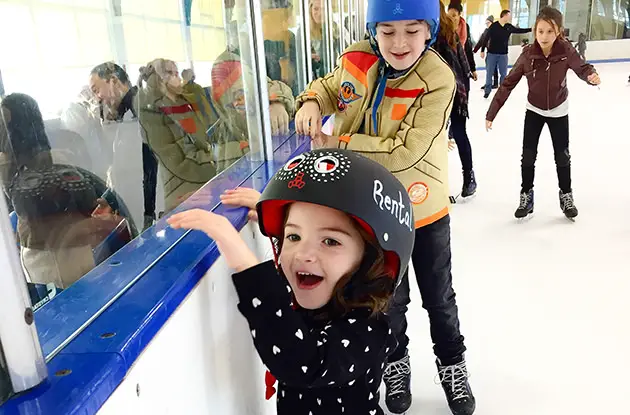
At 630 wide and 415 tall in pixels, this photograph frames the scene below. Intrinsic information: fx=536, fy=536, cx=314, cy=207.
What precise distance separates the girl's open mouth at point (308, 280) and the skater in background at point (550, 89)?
2365mm

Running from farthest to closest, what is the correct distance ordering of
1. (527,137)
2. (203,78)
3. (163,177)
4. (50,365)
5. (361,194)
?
1. (527,137)
2. (203,78)
3. (163,177)
4. (361,194)
5. (50,365)

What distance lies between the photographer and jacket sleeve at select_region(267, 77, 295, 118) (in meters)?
1.75

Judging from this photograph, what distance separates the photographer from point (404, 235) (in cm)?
91

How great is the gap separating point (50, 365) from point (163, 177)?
0.73 m

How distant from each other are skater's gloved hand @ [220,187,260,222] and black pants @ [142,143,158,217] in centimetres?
15

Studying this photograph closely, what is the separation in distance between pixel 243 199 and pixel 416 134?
430 millimetres

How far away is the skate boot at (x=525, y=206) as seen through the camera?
3.02m

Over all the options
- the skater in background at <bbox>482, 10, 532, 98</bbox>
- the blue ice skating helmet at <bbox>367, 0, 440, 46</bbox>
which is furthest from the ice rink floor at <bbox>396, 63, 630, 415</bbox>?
the skater in background at <bbox>482, 10, 532, 98</bbox>

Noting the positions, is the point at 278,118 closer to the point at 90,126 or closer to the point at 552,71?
the point at 90,126

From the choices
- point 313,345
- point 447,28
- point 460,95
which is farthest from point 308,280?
point 460,95

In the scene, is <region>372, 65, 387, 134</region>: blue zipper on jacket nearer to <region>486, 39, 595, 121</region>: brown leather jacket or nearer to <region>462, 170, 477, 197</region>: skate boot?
<region>486, 39, 595, 121</region>: brown leather jacket

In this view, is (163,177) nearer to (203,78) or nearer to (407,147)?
(203,78)

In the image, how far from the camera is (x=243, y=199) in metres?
1.12

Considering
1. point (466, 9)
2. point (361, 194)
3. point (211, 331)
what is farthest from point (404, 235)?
point (466, 9)
